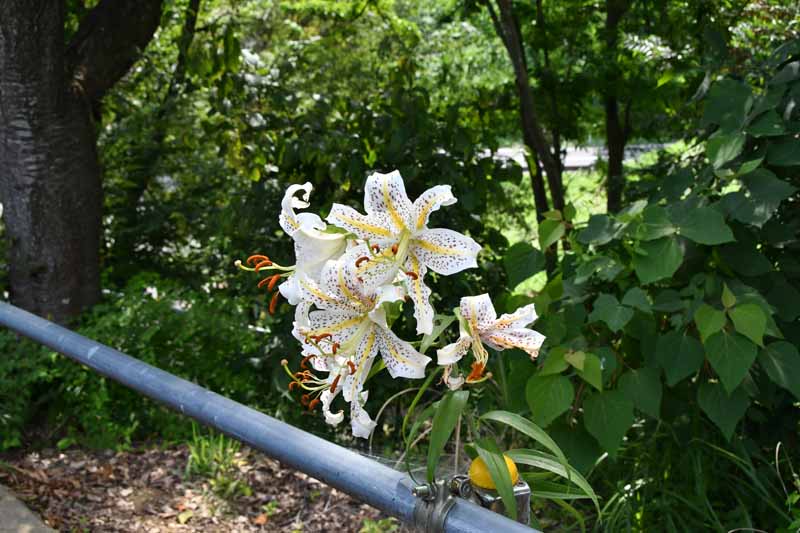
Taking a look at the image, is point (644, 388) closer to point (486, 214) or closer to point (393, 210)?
point (393, 210)

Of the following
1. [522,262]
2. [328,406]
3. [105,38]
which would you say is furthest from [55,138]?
[328,406]

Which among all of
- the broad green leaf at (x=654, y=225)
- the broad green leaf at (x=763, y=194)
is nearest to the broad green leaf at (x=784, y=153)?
the broad green leaf at (x=763, y=194)

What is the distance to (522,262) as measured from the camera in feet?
9.00

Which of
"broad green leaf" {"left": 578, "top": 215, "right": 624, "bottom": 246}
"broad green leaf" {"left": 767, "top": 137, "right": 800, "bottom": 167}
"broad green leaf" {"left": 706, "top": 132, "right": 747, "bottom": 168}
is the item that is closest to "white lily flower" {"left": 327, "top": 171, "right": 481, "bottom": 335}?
"broad green leaf" {"left": 578, "top": 215, "right": 624, "bottom": 246}

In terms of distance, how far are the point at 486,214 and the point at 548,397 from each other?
→ 2.07 meters

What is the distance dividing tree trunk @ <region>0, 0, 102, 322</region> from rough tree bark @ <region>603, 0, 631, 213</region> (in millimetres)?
2739

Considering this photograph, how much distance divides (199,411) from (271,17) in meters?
6.36

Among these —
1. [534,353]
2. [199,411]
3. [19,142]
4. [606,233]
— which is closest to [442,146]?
[606,233]

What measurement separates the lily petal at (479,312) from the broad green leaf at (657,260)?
1.31 meters

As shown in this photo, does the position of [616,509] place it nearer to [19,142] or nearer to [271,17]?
[19,142]

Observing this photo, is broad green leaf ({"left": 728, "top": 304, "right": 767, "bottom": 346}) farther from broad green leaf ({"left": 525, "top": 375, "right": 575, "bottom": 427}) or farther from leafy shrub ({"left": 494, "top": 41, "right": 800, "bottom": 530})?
broad green leaf ({"left": 525, "top": 375, "right": 575, "bottom": 427})

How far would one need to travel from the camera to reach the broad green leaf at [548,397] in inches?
88.6

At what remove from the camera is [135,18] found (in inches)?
172

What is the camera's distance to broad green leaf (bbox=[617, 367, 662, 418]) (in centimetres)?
237
